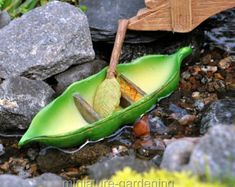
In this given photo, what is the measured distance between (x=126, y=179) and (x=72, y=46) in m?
2.12

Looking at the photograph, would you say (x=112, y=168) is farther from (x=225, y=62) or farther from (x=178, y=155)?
(x=225, y=62)

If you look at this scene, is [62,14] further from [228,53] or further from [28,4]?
[228,53]

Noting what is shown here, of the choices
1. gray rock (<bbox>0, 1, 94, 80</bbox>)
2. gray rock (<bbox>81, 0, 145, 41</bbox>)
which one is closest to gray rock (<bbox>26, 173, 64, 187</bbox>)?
gray rock (<bbox>0, 1, 94, 80</bbox>)

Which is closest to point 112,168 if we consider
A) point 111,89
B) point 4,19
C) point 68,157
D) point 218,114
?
point 68,157

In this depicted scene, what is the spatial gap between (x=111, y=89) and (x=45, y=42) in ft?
1.85

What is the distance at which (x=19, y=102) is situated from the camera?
3723 millimetres

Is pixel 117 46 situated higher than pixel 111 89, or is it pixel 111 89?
pixel 117 46

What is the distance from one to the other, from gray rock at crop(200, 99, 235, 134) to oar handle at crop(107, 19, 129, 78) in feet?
2.35

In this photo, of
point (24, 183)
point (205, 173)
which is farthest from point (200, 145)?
point (24, 183)

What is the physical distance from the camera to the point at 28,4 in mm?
4488

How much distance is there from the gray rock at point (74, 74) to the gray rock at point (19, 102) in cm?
22

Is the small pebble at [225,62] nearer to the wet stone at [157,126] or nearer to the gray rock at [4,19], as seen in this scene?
the wet stone at [157,126]

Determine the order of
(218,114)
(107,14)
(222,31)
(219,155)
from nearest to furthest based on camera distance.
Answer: (219,155) → (218,114) → (107,14) → (222,31)

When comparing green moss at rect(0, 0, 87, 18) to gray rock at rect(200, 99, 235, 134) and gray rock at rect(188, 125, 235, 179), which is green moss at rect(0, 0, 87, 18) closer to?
gray rock at rect(200, 99, 235, 134)
